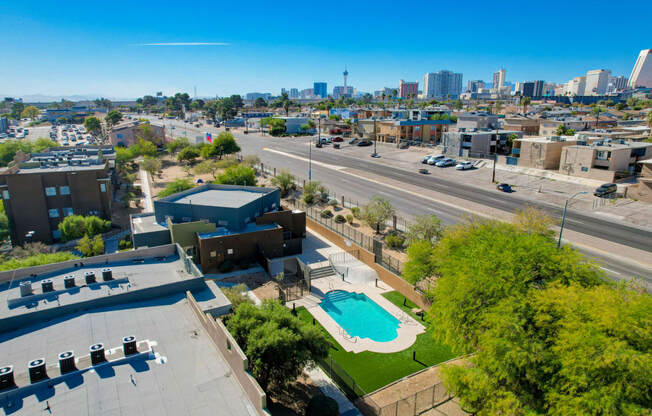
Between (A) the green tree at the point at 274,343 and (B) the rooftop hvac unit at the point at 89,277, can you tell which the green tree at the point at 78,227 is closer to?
(B) the rooftop hvac unit at the point at 89,277

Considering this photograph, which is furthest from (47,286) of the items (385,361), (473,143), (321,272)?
(473,143)

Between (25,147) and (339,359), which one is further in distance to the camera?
(25,147)

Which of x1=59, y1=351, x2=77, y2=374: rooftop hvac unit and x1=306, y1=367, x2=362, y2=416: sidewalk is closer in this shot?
x1=59, y1=351, x2=77, y2=374: rooftop hvac unit

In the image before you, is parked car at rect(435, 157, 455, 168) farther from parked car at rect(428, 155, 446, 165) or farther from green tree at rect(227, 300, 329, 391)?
green tree at rect(227, 300, 329, 391)

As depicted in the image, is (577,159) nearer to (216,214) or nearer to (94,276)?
(216,214)

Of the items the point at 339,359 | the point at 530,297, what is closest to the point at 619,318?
the point at 530,297

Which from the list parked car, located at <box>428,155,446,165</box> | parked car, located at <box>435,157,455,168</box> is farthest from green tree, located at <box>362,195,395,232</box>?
parked car, located at <box>428,155,446,165</box>
